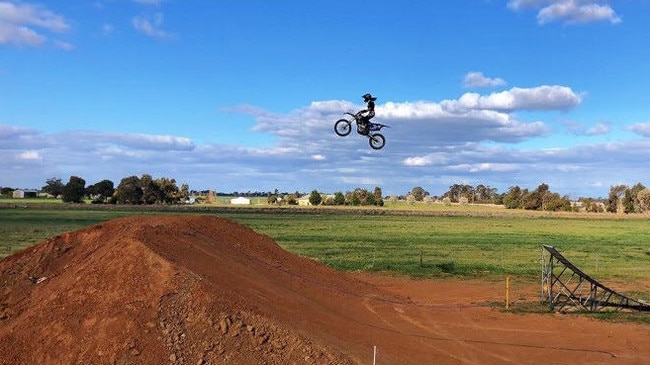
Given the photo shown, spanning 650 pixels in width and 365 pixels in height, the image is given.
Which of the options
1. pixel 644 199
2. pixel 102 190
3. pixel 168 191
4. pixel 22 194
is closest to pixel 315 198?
pixel 168 191

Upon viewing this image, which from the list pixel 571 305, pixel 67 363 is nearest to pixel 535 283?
pixel 571 305

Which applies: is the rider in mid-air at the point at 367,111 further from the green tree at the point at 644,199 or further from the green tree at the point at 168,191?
the green tree at the point at 644,199

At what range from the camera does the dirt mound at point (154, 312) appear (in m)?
10.3

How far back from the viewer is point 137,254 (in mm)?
12508

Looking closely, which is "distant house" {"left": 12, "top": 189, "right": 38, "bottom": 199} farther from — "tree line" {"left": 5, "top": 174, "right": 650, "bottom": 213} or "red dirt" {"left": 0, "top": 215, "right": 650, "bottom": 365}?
"red dirt" {"left": 0, "top": 215, "right": 650, "bottom": 365}

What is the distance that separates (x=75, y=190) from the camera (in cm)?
14062

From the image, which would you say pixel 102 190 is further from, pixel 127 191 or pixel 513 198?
pixel 513 198

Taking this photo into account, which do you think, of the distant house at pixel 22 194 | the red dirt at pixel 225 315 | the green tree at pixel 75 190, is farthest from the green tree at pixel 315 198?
the red dirt at pixel 225 315

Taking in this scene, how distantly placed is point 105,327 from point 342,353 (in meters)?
4.85

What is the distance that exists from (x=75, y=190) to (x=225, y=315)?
144m

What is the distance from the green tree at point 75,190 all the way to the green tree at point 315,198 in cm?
6308

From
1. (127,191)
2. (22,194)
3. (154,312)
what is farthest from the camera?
(22,194)

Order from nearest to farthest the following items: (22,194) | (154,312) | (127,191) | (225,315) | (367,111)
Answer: (154,312) < (225,315) < (367,111) < (127,191) < (22,194)

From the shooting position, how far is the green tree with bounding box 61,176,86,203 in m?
141
